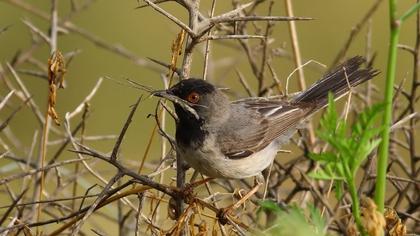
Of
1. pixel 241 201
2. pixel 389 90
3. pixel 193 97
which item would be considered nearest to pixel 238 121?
pixel 193 97

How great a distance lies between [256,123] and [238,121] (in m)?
0.14

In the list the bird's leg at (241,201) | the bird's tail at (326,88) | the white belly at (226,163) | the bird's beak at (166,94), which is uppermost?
the bird's tail at (326,88)

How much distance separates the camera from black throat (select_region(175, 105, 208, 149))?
13.6ft

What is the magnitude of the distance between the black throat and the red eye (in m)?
0.09

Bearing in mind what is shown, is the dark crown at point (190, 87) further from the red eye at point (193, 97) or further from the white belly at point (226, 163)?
the white belly at point (226, 163)

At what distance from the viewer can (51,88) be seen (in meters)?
3.21

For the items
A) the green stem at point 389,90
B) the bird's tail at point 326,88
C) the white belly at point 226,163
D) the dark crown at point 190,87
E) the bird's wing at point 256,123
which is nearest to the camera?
the green stem at point 389,90

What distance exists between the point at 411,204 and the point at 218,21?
178 cm

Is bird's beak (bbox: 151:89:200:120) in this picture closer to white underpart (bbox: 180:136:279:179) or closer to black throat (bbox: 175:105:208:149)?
black throat (bbox: 175:105:208:149)

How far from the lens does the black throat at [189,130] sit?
13.6ft

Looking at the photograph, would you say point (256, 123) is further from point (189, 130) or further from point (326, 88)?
point (189, 130)

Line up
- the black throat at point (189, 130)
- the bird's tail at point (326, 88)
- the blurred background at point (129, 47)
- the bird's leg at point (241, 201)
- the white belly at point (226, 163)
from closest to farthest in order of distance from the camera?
1. the bird's leg at point (241, 201)
2. the white belly at point (226, 163)
3. the black throat at point (189, 130)
4. the bird's tail at point (326, 88)
5. the blurred background at point (129, 47)

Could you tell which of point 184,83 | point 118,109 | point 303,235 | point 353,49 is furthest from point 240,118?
point 118,109

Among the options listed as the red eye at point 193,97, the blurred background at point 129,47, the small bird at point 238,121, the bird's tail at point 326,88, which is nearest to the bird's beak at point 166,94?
the small bird at point 238,121
